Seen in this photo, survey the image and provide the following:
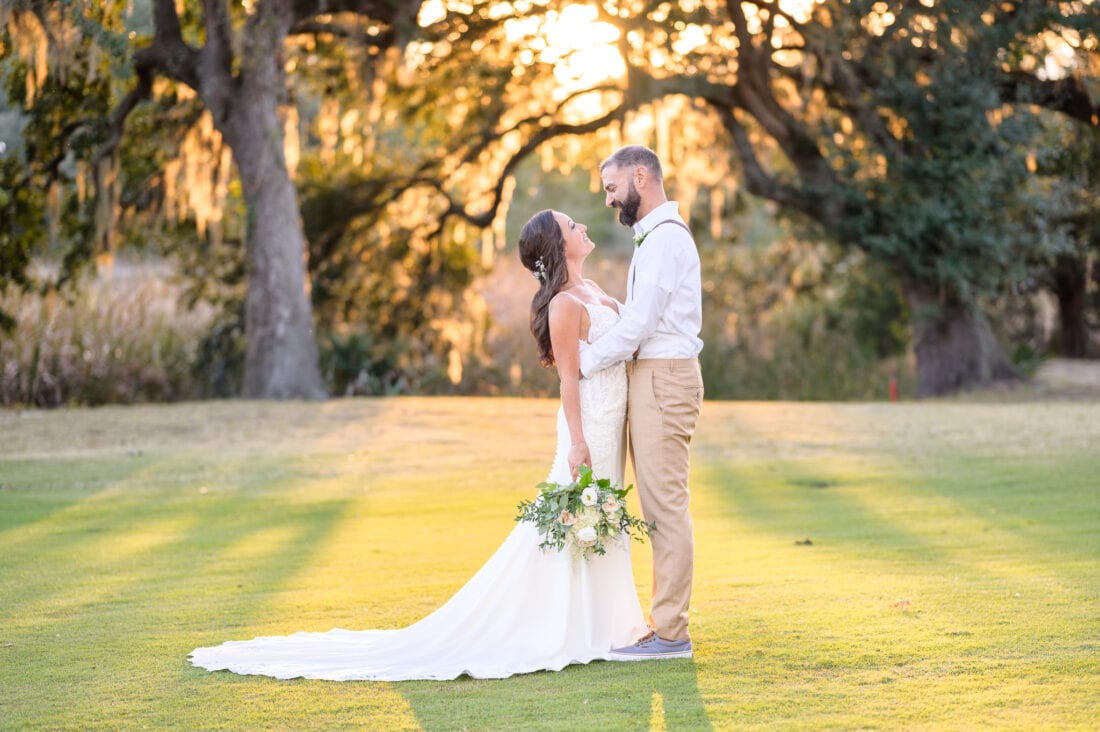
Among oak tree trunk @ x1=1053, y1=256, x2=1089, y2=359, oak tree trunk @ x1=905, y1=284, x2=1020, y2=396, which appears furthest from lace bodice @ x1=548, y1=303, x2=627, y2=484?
oak tree trunk @ x1=1053, y1=256, x2=1089, y2=359

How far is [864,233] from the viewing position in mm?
19000

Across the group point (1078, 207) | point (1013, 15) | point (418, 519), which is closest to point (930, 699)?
point (418, 519)

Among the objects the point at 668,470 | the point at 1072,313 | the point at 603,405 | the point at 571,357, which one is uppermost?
the point at 1072,313

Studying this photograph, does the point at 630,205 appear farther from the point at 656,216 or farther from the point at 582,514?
the point at 582,514

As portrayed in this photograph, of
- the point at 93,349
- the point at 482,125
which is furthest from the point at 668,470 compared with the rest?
the point at 482,125

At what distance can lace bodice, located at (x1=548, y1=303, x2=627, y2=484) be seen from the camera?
5.40 metres

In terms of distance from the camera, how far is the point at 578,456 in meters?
5.39

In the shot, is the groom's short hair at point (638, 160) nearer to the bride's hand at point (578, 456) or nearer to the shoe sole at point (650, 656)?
the bride's hand at point (578, 456)

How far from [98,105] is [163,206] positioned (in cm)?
222

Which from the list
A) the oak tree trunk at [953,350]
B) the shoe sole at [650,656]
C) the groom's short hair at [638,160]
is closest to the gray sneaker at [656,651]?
the shoe sole at [650,656]

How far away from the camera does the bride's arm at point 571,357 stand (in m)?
5.33

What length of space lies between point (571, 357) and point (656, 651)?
1.19 m

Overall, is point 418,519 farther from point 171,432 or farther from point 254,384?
point 254,384

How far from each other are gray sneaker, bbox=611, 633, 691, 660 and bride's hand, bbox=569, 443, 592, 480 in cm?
70
